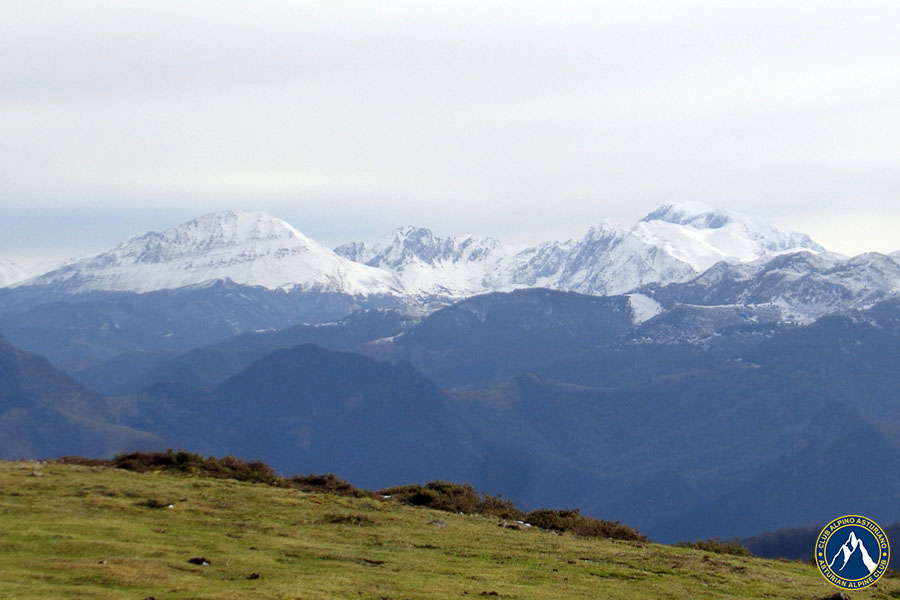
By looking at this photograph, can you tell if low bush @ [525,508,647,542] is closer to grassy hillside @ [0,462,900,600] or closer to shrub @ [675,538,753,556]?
shrub @ [675,538,753,556]

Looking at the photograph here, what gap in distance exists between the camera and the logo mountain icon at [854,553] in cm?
5034

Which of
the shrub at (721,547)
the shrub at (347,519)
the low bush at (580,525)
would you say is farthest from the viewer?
the low bush at (580,525)

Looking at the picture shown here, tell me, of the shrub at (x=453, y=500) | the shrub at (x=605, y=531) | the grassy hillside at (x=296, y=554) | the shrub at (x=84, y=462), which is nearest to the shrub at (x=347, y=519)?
the grassy hillside at (x=296, y=554)

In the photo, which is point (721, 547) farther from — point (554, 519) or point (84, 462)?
point (84, 462)

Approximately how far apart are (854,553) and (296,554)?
24.1m

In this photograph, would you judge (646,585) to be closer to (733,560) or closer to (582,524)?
(733,560)

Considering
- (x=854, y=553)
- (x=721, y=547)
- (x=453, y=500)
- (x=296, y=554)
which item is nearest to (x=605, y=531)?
(x=721, y=547)

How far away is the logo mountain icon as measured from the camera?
165 ft

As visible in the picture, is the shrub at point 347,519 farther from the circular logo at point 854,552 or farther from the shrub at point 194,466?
the circular logo at point 854,552

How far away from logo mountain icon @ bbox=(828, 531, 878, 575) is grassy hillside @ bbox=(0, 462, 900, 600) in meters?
1.20

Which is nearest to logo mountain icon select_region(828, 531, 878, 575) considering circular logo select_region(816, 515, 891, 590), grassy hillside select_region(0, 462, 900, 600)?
circular logo select_region(816, 515, 891, 590)

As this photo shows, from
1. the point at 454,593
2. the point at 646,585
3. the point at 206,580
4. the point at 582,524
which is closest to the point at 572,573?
the point at 646,585

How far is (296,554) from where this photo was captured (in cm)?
4969

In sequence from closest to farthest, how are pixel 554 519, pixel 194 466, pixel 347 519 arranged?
pixel 347 519, pixel 554 519, pixel 194 466
